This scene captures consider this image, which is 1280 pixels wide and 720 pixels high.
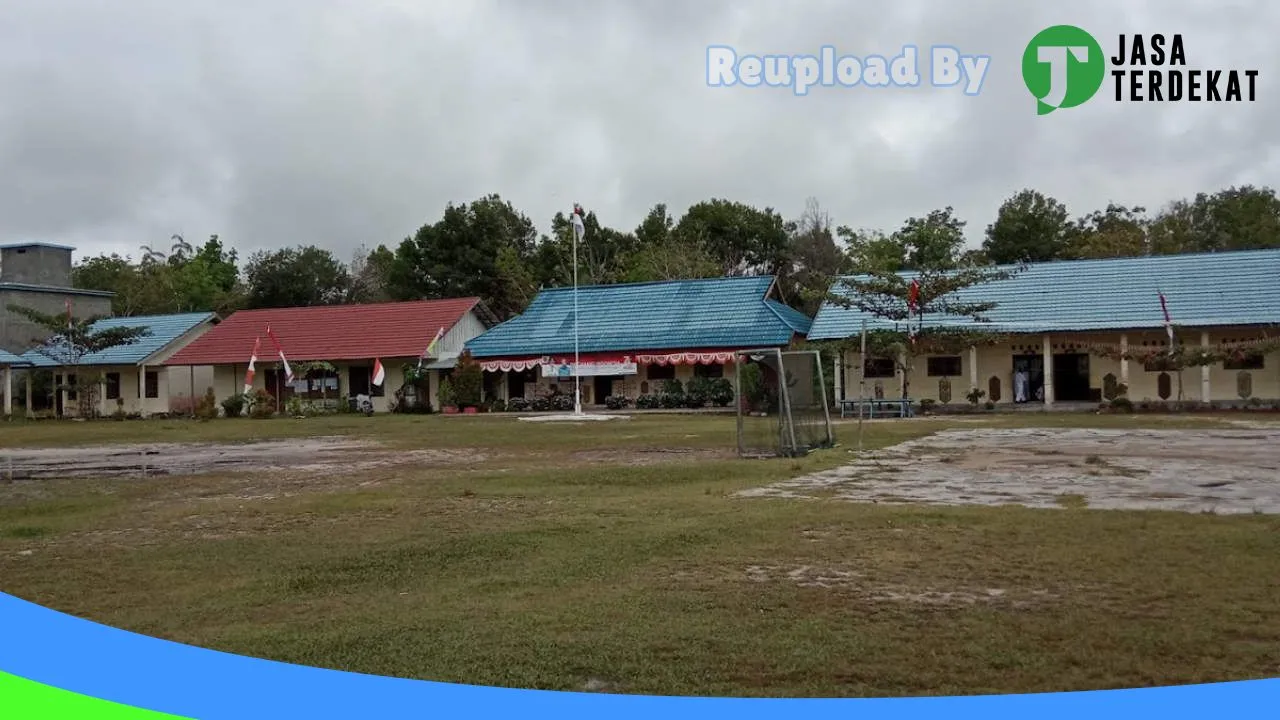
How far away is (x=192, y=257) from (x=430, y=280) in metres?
18.5

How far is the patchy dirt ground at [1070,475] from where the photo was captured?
29.8ft

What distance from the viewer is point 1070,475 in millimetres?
11078

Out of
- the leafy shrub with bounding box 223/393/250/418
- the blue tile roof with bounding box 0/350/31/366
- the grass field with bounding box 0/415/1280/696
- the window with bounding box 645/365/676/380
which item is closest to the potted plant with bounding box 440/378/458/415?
the window with bounding box 645/365/676/380

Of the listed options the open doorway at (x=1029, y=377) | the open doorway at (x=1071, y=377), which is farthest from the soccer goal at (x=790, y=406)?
the open doorway at (x=1071, y=377)

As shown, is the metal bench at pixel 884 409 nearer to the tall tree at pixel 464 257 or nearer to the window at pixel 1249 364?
the window at pixel 1249 364

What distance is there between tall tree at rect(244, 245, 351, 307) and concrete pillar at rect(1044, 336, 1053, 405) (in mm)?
37878

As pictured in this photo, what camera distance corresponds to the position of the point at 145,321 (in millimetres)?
43031

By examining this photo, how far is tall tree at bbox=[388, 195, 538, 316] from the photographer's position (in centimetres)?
4969

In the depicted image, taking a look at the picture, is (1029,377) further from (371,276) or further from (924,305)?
(371,276)

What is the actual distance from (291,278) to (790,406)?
148ft

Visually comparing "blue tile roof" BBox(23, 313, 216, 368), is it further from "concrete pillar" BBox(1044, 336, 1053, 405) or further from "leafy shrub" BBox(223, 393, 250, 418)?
"concrete pillar" BBox(1044, 336, 1053, 405)

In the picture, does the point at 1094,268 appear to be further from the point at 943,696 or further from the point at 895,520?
the point at 943,696

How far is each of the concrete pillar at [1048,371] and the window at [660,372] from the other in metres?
11.3

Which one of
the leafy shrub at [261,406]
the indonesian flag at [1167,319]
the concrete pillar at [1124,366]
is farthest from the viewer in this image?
the leafy shrub at [261,406]
